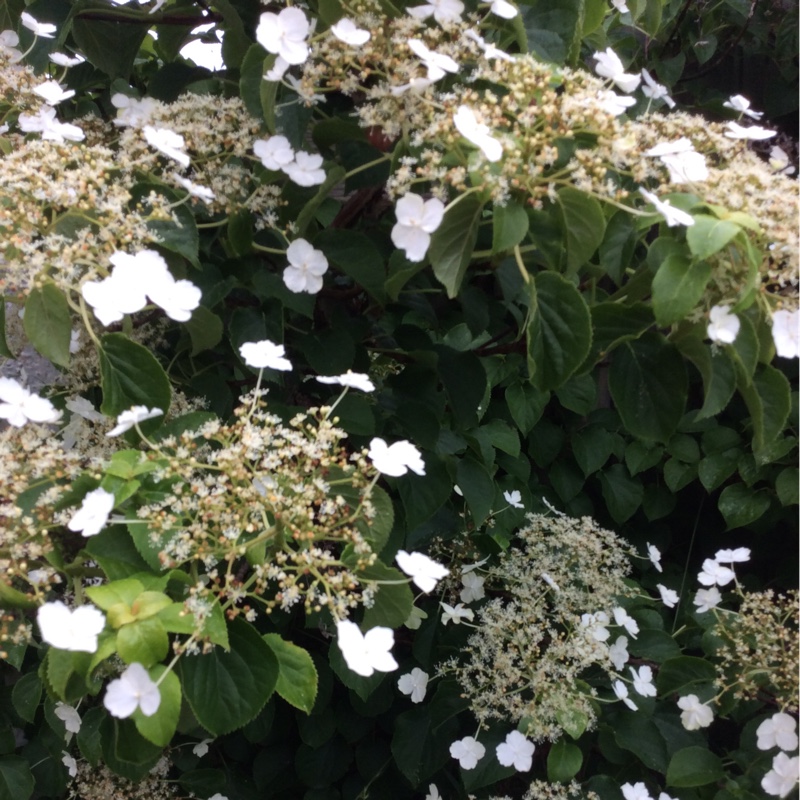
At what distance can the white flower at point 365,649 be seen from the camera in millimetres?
533

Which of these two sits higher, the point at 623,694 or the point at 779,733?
the point at 779,733

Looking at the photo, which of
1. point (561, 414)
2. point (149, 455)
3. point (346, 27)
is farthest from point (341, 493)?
point (561, 414)

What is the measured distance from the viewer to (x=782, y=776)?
844 mm

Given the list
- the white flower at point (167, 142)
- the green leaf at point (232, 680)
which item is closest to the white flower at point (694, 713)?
the green leaf at point (232, 680)

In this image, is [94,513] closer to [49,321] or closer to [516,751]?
[49,321]

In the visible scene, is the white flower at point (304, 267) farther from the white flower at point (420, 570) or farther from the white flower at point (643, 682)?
the white flower at point (643, 682)

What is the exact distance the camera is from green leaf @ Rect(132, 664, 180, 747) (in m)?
0.48

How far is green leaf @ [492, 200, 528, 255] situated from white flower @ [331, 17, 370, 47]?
0.18 meters

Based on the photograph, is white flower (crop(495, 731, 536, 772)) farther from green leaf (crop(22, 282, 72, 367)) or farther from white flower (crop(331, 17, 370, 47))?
white flower (crop(331, 17, 370, 47))

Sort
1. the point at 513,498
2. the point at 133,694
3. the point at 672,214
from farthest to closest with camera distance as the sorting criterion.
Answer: the point at 513,498, the point at 672,214, the point at 133,694

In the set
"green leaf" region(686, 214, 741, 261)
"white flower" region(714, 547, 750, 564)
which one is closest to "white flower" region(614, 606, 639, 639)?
"white flower" region(714, 547, 750, 564)

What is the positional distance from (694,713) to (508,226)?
67 centimetres

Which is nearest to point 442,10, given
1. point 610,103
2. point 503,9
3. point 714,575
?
point 503,9

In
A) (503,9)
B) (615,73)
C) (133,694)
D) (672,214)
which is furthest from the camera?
(615,73)
